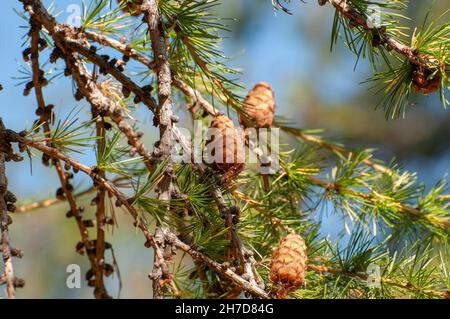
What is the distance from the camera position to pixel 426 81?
752mm

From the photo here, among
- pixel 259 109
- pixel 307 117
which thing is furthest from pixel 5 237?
A: pixel 307 117

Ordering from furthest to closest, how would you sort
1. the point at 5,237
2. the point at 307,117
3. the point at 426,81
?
the point at 307,117 → the point at 426,81 → the point at 5,237

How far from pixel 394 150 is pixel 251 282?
2.87 meters

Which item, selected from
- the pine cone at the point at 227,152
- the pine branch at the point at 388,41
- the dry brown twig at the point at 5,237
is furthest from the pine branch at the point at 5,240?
the pine branch at the point at 388,41

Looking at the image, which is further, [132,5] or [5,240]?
[132,5]

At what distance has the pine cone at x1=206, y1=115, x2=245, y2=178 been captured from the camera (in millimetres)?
805

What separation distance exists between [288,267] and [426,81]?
249 millimetres

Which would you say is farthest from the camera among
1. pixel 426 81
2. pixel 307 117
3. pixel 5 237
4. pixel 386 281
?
pixel 307 117

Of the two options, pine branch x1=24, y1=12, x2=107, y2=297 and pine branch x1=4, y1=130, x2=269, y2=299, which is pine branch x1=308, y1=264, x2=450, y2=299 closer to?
pine branch x1=4, y1=130, x2=269, y2=299

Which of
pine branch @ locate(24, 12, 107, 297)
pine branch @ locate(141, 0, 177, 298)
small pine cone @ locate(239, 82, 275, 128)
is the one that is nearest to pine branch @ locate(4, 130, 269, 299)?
pine branch @ locate(141, 0, 177, 298)

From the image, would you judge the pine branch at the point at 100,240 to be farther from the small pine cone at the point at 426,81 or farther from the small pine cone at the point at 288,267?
the small pine cone at the point at 426,81

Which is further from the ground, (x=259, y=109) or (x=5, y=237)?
(x=259, y=109)

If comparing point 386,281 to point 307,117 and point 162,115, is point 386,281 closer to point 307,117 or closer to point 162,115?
point 162,115

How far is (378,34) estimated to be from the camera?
29.2 inches
